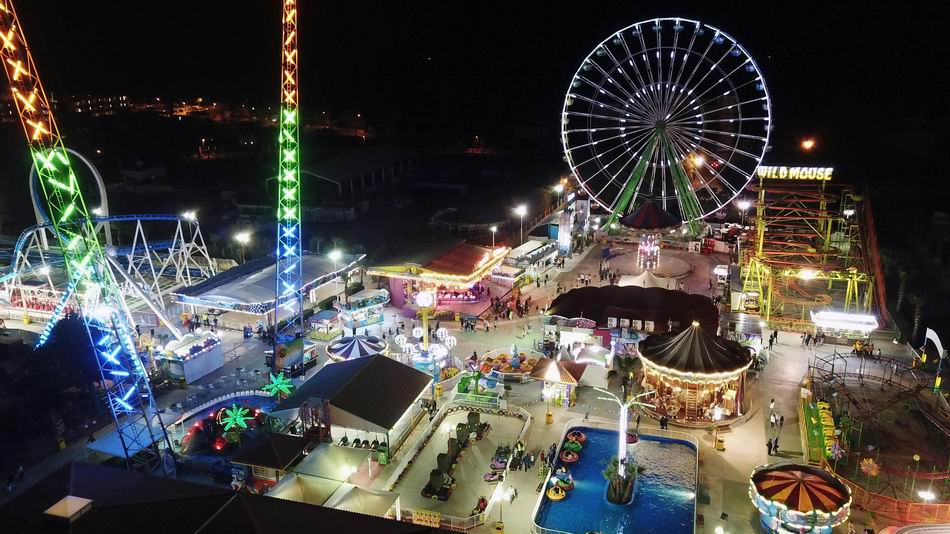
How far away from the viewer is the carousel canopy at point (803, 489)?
57.5ft

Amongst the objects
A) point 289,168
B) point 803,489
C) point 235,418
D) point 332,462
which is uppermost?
point 289,168

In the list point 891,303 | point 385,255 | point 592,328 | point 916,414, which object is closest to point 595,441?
point 592,328

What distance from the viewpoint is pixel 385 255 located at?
169 ft

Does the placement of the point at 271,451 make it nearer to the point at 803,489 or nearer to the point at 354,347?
the point at 354,347

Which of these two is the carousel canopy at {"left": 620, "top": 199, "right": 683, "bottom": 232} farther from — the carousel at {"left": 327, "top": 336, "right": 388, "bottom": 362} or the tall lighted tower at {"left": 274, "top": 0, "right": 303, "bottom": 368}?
the tall lighted tower at {"left": 274, "top": 0, "right": 303, "bottom": 368}

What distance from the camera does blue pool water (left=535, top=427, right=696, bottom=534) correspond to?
19.0m

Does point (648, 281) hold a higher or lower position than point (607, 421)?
higher

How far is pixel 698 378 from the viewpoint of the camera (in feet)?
80.2

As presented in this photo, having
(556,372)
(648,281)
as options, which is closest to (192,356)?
(556,372)

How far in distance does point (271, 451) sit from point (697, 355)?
15.5m

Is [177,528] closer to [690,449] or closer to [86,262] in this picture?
[86,262]

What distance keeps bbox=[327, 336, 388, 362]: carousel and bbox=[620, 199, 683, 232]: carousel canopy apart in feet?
71.0

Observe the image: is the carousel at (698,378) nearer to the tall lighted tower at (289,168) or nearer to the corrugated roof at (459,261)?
the corrugated roof at (459,261)

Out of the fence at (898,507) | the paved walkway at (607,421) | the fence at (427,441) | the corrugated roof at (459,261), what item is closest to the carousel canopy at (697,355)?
the paved walkway at (607,421)
